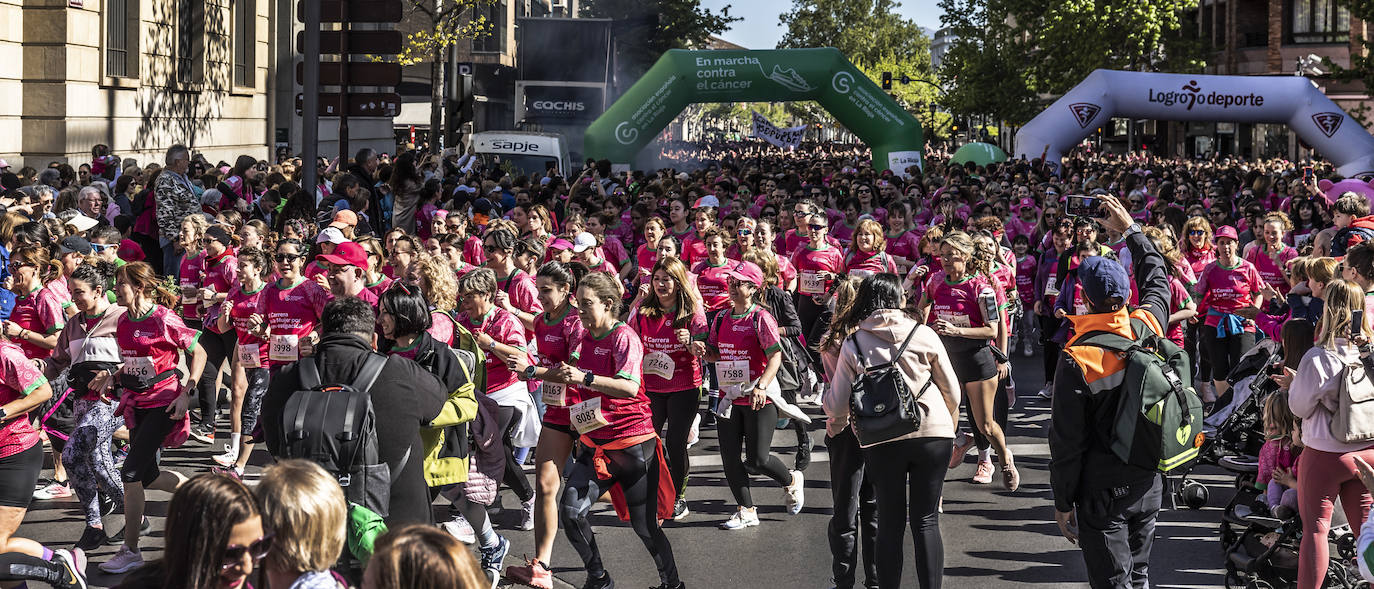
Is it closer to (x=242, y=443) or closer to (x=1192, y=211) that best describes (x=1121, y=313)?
(x=242, y=443)

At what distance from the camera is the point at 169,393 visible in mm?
8148

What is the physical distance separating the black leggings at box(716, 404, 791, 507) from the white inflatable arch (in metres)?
25.5

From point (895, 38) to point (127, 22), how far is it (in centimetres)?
10555

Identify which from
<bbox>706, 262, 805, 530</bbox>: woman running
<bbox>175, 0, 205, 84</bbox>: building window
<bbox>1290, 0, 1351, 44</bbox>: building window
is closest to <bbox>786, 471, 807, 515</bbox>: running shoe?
<bbox>706, 262, 805, 530</bbox>: woman running

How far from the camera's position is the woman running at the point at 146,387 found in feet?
25.8

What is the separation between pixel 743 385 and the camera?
8672mm

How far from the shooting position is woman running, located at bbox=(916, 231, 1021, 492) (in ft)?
31.4

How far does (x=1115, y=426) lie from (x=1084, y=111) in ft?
94.7

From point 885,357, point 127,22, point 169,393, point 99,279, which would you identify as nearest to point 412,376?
point 885,357

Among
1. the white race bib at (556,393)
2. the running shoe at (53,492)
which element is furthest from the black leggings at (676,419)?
the running shoe at (53,492)

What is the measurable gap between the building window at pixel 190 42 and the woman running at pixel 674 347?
19.8 meters

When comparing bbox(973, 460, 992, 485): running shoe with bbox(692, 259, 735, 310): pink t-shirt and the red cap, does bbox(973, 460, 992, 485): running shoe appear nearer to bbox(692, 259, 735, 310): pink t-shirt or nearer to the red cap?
bbox(692, 259, 735, 310): pink t-shirt

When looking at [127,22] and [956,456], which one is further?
[127,22]

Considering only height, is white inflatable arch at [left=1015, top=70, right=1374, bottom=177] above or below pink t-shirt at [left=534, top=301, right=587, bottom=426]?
above
